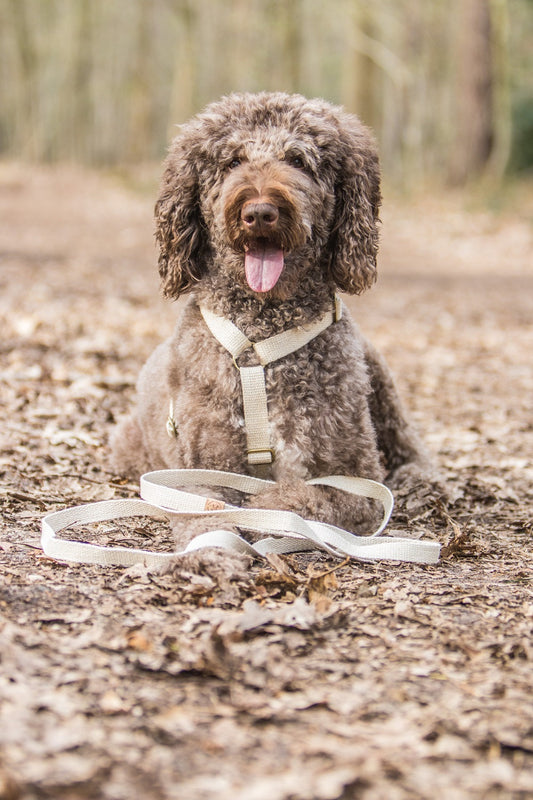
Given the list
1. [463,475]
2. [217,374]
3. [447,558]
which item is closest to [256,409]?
[217,374]

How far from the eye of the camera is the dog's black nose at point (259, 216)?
3434 millimetres

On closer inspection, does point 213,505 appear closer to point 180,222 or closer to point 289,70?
point 180,222

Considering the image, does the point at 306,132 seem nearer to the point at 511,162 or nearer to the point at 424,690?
the point at 424,690

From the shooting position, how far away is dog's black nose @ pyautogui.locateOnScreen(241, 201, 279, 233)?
343cm

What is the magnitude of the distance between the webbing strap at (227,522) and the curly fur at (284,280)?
0.09m

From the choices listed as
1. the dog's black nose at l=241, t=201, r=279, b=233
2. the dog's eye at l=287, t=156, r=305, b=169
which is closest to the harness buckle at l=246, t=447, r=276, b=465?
the dog's black nose at l=241, t=201, r=279, b=233

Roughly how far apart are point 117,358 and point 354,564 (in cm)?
442

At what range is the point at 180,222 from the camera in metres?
3.88

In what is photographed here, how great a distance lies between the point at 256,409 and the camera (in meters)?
3.76

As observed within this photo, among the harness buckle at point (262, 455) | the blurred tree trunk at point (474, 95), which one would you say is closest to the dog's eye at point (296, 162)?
the harness buckle at point (262, 455)

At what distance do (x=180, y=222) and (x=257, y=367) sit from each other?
727 millimetres

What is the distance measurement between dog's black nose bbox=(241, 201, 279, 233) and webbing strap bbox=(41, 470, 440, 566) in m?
1.04

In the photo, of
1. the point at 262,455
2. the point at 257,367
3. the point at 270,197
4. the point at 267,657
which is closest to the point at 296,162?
the point at 270,197

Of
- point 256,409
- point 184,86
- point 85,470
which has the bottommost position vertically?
point 85,470
